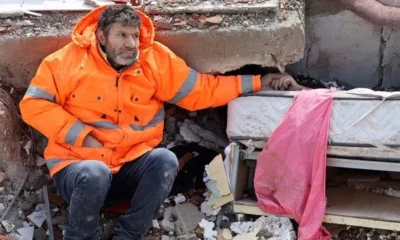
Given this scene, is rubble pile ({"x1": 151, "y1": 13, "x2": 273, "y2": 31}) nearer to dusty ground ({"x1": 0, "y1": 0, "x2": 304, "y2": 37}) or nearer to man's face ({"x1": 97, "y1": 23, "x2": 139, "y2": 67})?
dusty ground ({"x1": 0, "y1": 0, "x2": 304, "y2": 37})

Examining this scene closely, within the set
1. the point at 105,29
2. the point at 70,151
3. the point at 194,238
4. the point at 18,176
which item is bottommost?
the point at 194,238

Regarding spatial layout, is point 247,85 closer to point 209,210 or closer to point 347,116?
point 347,116

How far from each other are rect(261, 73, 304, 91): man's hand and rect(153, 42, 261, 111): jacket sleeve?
0.14m

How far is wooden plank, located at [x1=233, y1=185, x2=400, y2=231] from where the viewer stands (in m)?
3.77

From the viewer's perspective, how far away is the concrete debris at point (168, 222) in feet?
13.3

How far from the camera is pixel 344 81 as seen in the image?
15.6ft

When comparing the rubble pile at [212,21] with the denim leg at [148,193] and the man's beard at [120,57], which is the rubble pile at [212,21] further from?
the denim leg at [148,193]

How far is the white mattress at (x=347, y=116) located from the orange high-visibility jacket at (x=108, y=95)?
0.16 meters

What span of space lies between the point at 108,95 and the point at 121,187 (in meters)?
0.55

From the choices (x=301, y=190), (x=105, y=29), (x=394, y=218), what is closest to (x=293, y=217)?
(x=301, y=190)

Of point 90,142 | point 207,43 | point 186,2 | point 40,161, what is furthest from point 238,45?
point 40,161

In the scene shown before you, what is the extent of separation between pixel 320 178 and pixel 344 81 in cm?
132

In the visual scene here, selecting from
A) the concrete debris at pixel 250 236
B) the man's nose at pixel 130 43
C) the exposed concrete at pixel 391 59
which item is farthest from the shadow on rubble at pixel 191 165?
the exposed concrete at pixel 391 59

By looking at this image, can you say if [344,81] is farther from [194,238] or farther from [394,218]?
[194,238]
